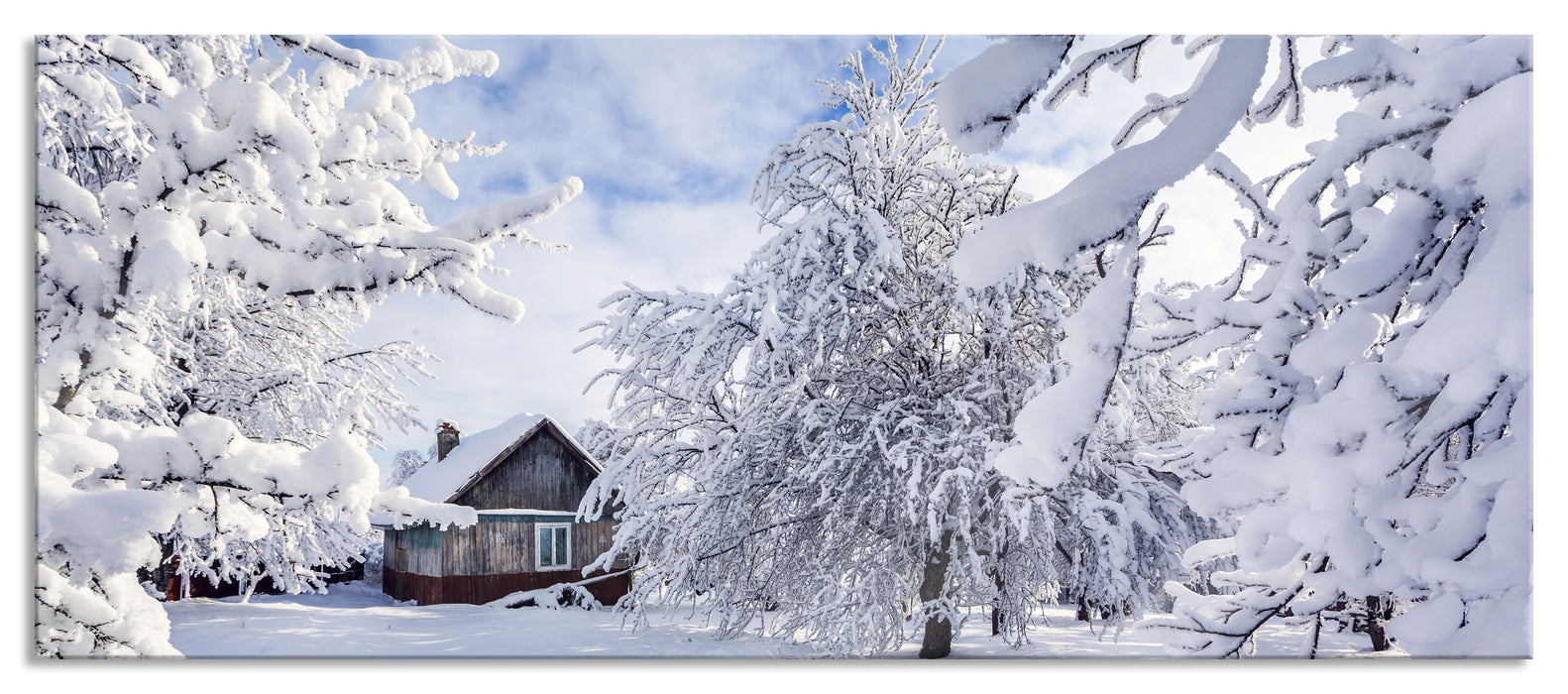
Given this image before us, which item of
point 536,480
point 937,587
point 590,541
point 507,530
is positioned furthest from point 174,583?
point 937,587

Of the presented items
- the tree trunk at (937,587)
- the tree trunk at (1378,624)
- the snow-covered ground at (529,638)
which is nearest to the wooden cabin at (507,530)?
the snow-covered ground at (529,638)

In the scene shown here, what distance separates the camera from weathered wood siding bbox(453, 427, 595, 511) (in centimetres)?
1122

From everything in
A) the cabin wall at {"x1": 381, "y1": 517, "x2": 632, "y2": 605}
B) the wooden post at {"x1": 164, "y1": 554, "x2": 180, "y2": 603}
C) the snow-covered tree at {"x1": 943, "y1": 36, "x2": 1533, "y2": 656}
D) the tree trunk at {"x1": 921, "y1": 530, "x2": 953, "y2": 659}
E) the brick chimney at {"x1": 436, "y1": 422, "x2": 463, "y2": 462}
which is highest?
the snow-covered tree at {"x1": 943, "y1": 36, "x2": 1533, "y2": 656}

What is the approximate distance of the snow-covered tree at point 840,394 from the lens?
469 centimetres

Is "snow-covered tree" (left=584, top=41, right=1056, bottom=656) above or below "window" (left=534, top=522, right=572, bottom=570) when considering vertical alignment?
above

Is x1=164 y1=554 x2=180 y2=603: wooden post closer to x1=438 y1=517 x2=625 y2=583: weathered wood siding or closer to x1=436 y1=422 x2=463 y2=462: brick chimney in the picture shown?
x1=438 y1=517 x2=625 y2=583: weathered wood siding

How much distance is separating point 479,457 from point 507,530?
4.04 feet

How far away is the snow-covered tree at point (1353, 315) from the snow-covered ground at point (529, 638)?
60 cm

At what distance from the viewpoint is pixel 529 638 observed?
6.02 m

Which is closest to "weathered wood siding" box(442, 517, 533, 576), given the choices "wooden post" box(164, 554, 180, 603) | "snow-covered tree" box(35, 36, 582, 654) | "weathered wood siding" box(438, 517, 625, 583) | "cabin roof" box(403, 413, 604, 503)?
"weathered wood siding" box(438, 517, 625, 583)

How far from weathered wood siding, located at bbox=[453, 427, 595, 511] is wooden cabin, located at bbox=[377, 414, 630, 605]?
0.01 metres

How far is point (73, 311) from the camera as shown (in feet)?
6.23

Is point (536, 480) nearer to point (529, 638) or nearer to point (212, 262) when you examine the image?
point (529, 638)
